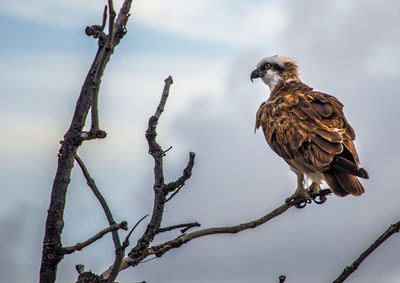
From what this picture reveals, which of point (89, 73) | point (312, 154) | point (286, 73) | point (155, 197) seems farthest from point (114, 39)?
point (286, 73)

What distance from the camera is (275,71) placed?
13305 mm

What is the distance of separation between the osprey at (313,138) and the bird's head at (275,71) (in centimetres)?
122

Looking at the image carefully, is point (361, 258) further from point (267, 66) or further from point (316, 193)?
point (267, 66)

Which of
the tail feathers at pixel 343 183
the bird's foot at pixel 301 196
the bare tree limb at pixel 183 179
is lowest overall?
the bare tree limb at pixel 183 179

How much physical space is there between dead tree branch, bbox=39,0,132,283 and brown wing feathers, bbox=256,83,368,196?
496 cm

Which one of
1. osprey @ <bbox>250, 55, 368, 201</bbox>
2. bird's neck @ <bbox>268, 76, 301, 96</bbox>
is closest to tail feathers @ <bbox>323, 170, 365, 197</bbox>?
osprey @ <bbox>250, 55, 368, 201</bbox>

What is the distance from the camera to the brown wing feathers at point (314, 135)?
9039mm

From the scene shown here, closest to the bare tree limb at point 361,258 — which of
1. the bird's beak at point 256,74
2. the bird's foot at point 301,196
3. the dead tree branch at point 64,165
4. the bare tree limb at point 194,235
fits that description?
the bare tree limb at point 194,235

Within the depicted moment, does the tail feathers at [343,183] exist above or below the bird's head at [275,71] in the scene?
below

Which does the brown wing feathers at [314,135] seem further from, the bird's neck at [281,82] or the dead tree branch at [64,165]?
the dead tree branch at [64,165]

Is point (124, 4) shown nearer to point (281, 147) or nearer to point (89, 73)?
point (89, 73)

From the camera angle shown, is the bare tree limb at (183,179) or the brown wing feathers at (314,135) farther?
the brown wing feathers at (314,135)

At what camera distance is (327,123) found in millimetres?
10078

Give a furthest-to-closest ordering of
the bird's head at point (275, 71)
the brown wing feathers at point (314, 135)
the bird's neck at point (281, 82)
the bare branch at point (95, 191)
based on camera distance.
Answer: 1. the bird's head at point (275, 71)
2. the bird's neck at point (281, 82)
3. the brown wing feathers at point (314, 135)
4. the bare branch at point (95, 191)
